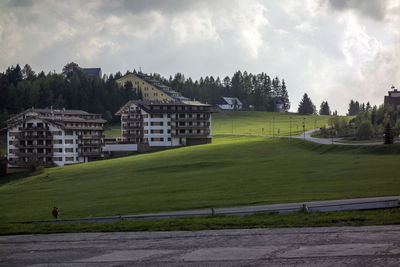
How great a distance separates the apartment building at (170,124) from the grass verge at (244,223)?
4475 inches

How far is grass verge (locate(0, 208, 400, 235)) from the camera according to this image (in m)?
25.3

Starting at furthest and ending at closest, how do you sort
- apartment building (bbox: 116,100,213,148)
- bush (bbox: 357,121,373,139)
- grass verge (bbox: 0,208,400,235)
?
1. apartment building (bbox: 116,100,213,148)
2. bush (bbox: 357,121,373,139)
3. grass verge (bbox: 0,208,400,235)

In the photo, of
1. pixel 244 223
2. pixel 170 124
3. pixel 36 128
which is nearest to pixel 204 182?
pixel 244 223

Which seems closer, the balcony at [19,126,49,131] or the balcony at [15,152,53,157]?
the balcony at [15,152,53,157]

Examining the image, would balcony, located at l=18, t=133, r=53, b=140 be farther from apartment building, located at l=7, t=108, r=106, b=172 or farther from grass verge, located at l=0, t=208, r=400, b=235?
grass verge, located at l=0, t=208, r=400, b=235

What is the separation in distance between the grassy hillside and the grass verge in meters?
12.5

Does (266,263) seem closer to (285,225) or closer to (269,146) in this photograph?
(285,225)

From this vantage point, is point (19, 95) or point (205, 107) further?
point (19, 95)

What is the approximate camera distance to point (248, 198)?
149ft

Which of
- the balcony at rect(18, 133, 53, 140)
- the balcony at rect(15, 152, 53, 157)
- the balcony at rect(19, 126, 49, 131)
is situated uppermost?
the balcony at rect(19, 126, 49, 131)

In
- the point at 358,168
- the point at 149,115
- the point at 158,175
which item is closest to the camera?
the point at 358,168

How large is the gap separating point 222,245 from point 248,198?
23.9 meters

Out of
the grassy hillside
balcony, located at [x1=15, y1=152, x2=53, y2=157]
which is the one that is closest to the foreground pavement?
the grassy hillside

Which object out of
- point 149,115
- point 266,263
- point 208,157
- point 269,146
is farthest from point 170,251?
point 149,115
